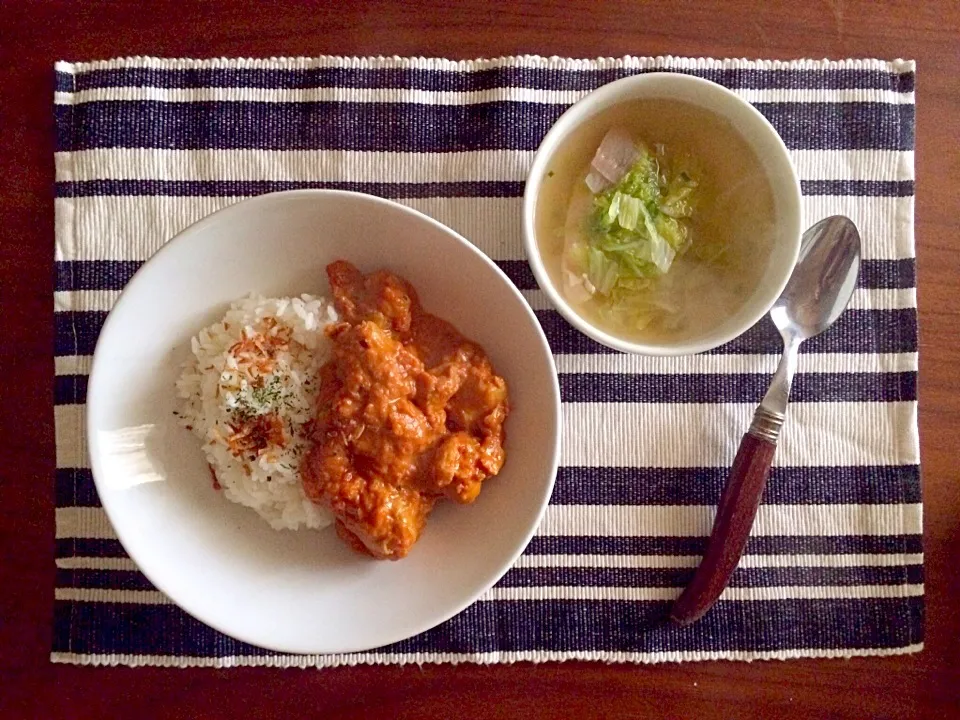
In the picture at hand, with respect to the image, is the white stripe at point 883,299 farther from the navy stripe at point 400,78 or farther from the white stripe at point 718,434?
the navy stripe at point 400,78

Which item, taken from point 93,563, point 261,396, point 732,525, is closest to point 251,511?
point 261,396

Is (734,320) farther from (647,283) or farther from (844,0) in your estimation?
(844,0)

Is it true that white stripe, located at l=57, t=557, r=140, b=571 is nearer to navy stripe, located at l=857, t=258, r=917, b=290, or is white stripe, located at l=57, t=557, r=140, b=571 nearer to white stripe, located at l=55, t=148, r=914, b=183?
white stripe, located at l=55, t=148, r=914, b=183

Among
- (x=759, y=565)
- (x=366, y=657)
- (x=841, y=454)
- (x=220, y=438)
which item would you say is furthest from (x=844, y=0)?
(x=366, y=657)

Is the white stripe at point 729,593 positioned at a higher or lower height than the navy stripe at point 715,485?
lower

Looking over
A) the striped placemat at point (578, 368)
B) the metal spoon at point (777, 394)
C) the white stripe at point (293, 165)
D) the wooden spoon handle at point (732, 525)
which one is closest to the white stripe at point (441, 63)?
the striped placemat at point (578, 368)
